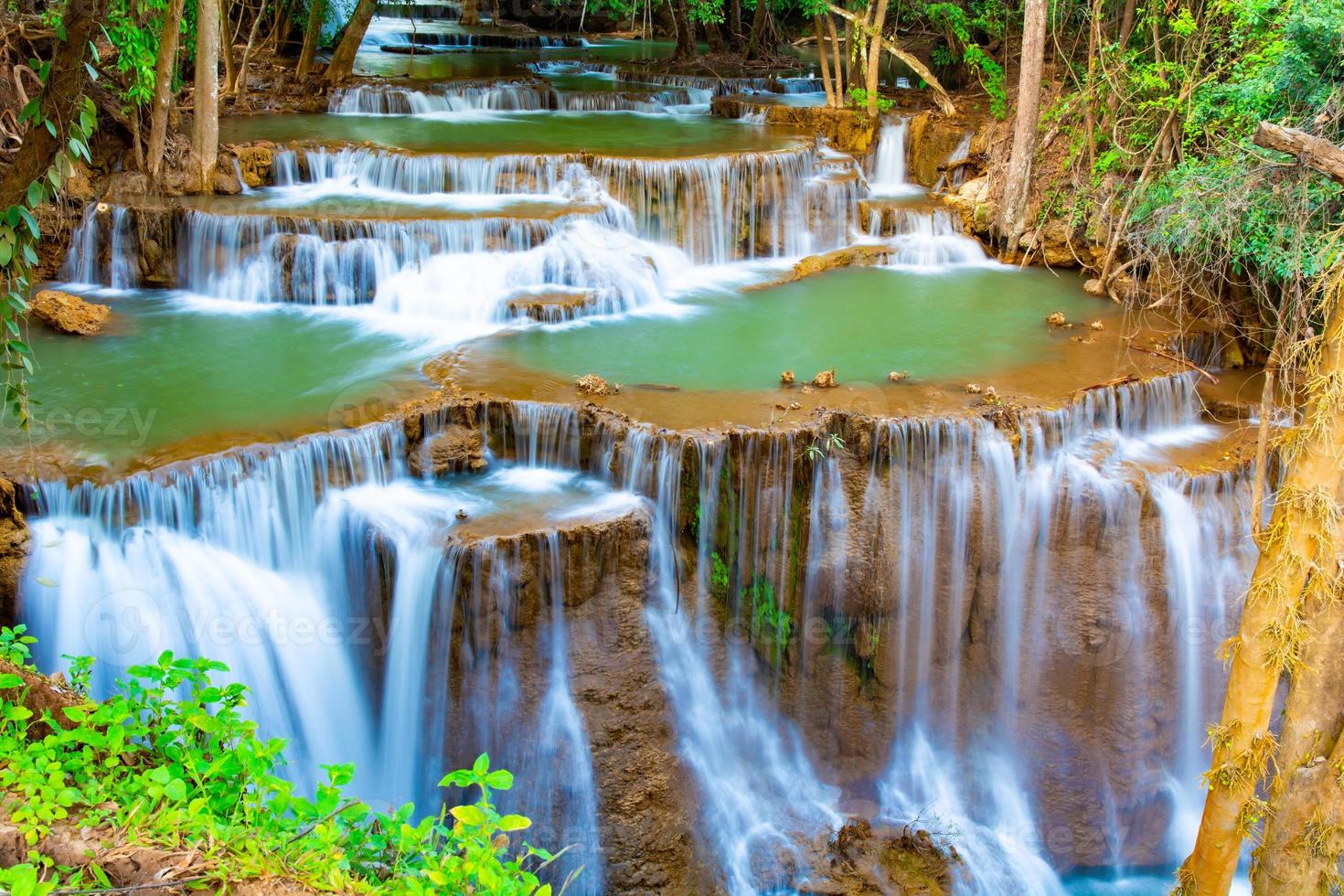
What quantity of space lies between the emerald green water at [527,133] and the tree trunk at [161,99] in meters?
1.56

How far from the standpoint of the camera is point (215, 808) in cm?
351

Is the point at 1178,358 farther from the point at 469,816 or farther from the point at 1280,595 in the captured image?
the point at 469,816

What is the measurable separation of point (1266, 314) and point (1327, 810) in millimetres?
5613

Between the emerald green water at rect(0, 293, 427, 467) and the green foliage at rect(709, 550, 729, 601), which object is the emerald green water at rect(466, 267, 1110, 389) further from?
the green foliage at rect(709, 550, 729, 601)

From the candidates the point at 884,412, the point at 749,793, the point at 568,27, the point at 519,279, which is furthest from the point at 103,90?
the point at 568,27

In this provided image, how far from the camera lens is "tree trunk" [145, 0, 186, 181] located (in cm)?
1077

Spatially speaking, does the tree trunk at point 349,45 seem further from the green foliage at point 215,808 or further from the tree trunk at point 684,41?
the green foliage at point 215,808

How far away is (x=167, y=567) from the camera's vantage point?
22.0 feet

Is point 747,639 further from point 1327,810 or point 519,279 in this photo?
point 519,279

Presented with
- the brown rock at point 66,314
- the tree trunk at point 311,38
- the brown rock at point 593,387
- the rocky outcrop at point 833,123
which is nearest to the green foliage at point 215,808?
the brown rock at point 593,387

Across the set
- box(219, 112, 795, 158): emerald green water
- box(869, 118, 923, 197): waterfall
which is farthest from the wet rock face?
box(869, 118, 923, 197): waterfall

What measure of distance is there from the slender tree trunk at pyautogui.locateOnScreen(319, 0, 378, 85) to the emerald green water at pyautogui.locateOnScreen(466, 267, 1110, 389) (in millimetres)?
8073

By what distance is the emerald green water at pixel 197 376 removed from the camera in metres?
7.58

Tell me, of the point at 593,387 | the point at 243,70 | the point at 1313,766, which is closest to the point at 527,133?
the point at 243,70
